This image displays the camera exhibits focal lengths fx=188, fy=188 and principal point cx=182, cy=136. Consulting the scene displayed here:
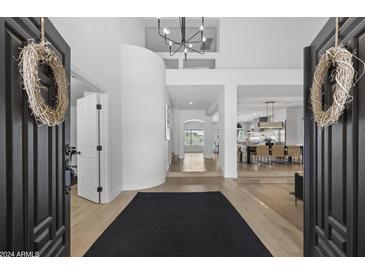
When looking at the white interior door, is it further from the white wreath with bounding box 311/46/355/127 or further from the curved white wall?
the white wreath with bounding box 311/46/355/127

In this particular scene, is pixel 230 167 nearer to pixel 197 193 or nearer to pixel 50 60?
pixel 197 193

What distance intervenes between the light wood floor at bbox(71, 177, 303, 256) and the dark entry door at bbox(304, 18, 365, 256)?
2.54 feet

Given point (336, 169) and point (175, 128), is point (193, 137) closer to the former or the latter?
point (175, 128)

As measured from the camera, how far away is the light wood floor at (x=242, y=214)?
2.23 meters

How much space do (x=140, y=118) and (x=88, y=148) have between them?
1.42 m

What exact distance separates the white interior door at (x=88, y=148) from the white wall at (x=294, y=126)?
10409 millimetres

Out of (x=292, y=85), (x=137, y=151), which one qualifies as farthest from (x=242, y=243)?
(x=292, y=85)

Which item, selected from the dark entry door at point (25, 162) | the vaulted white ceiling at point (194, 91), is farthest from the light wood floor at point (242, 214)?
the vaulted white ceiling at point (194, 91)

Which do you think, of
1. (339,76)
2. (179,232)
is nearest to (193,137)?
(179,232)

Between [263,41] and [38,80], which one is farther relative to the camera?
[263,41]

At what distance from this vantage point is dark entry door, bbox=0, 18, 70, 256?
94 cm

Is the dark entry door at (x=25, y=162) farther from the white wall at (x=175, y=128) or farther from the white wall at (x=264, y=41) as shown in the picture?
the white wall at (x=175, y=128)

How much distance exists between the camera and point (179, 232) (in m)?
2.47
